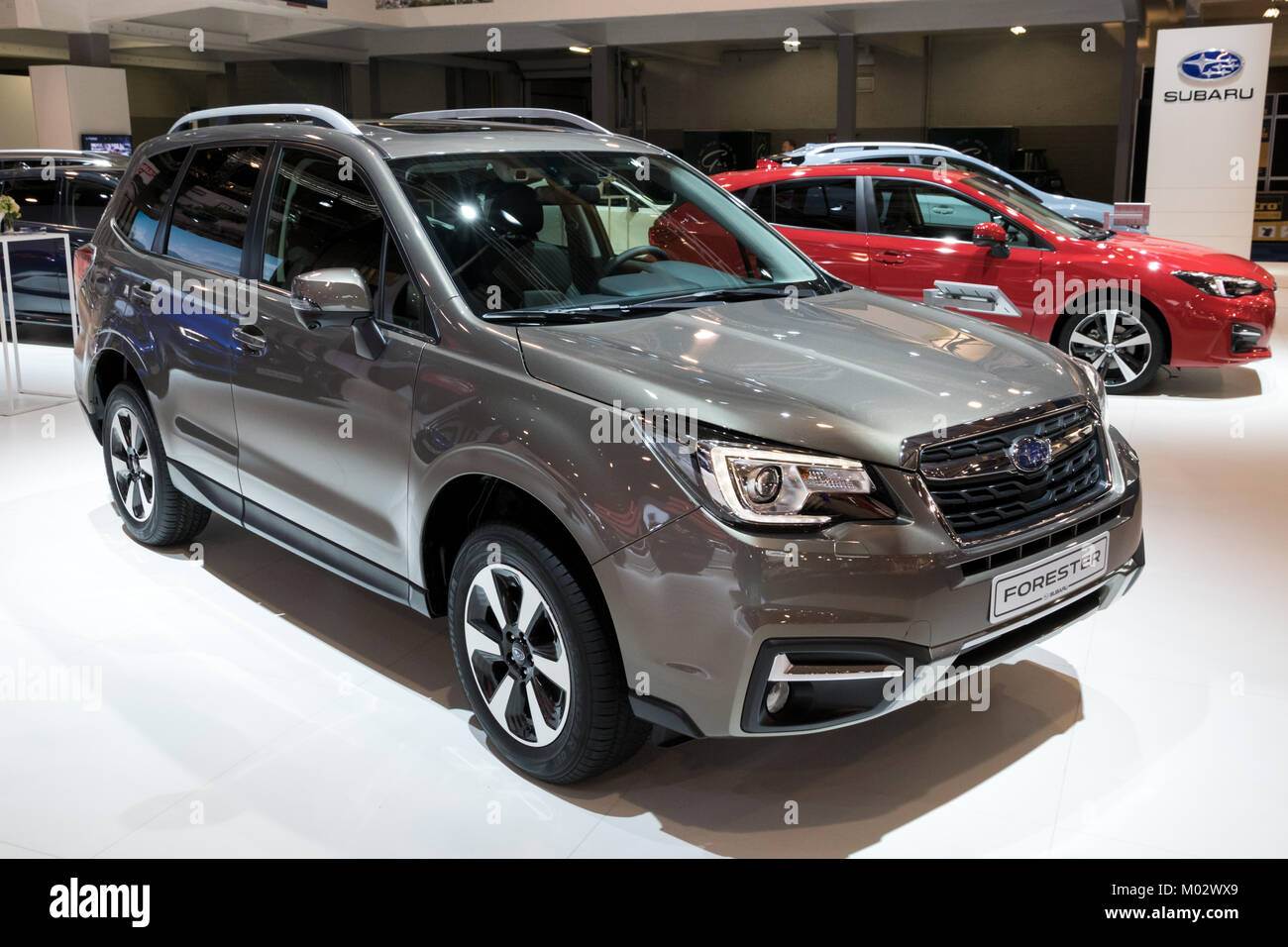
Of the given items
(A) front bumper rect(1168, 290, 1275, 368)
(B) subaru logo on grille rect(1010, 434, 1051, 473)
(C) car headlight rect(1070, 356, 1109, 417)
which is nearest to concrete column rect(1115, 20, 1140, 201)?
(A) front bumper rect(1168, 290, 1275, 368)

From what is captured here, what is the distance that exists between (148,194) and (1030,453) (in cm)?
316

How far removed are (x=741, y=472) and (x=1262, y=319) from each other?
5618mm

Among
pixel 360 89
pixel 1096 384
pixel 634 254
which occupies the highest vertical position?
pixel 360 89

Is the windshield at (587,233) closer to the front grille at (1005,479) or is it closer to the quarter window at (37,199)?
the front grille at (1005,479)

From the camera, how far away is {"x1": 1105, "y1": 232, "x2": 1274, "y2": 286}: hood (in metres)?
6.66

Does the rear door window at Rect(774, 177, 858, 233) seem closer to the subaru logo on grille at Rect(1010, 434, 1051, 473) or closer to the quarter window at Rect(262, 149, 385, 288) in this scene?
the quarter window at Rect(262, 149, 385, 288)

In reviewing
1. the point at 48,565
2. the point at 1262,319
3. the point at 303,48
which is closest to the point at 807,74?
the point at 303,48

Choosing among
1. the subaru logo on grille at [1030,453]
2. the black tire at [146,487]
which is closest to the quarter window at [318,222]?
the black tire at [146,487]

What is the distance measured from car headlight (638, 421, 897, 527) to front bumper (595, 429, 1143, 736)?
4 centimetres

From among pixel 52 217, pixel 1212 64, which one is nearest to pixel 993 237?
pixel 1212 64

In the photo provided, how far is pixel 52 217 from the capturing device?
8.66 meters

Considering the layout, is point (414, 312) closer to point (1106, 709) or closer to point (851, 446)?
point (851, 446)

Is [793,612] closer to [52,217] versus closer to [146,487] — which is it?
[146,487]

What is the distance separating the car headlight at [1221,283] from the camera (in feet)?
21.6
